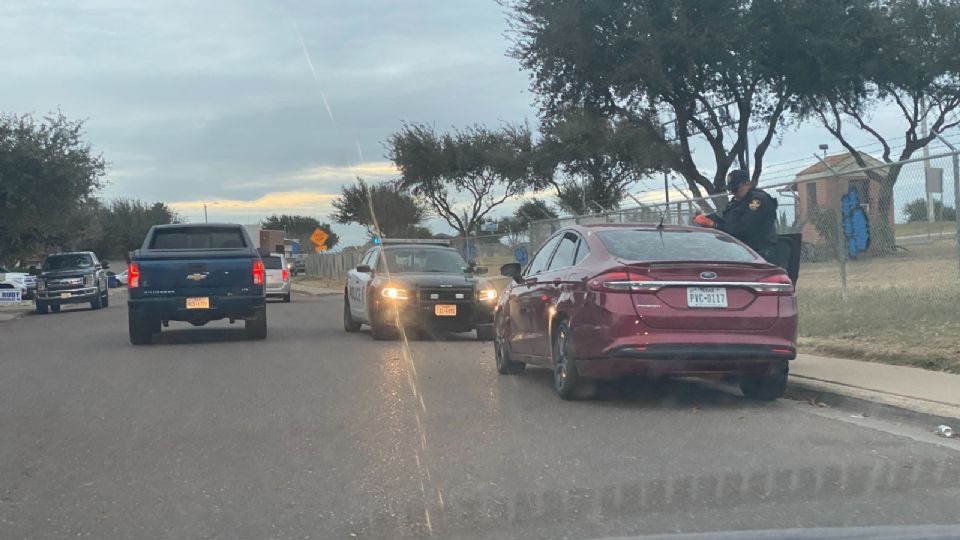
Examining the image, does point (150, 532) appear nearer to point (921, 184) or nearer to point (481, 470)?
point (481, 470)

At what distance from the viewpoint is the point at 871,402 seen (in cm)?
822

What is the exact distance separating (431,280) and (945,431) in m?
9.53

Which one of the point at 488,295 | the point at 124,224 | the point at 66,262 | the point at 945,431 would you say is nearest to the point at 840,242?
the point at 488,295

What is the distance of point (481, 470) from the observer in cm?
633

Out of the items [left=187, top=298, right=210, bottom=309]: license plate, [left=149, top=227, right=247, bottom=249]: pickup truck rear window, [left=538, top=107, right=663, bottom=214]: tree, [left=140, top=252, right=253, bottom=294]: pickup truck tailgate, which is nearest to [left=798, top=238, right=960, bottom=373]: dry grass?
[left=140, top=252, right=253, bottom=294]: pickup truck tailgate

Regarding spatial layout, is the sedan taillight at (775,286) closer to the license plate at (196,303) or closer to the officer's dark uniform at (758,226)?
the officer's dark uniform at (758,226)

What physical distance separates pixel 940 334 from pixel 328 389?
6359mm

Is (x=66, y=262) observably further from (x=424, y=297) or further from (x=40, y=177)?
(x=424, y=297)

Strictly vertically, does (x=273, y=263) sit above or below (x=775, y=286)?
above

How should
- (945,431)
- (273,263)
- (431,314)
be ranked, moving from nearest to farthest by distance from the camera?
(945,431)
(431,314)
(273,263)

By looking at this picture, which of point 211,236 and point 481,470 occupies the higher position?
point 211,236

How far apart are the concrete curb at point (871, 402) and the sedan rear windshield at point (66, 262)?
85.5 ft

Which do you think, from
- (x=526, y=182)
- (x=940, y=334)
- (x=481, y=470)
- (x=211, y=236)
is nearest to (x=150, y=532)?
(x=481, y=470)

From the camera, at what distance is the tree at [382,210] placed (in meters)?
64.7
